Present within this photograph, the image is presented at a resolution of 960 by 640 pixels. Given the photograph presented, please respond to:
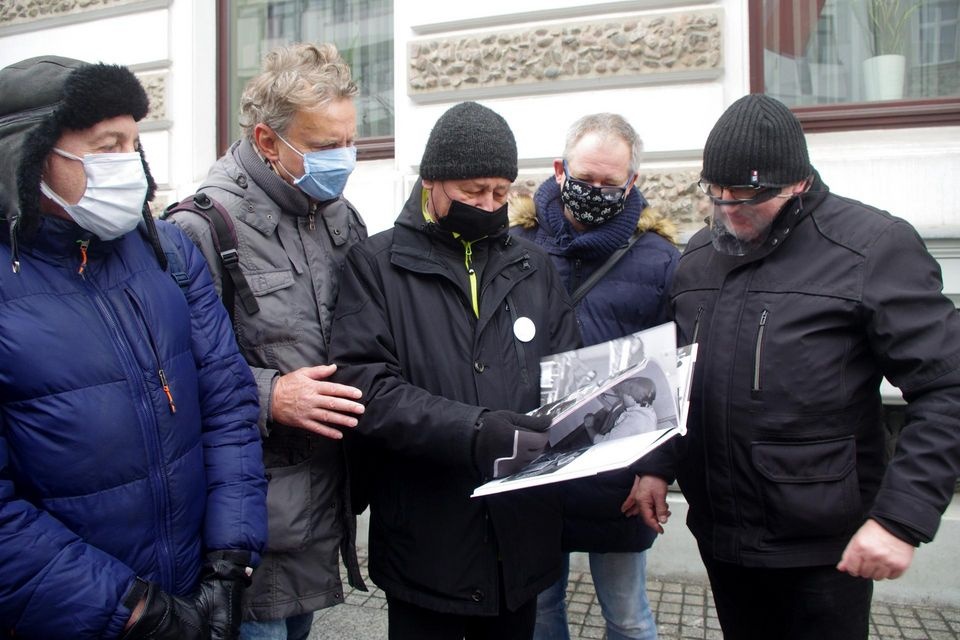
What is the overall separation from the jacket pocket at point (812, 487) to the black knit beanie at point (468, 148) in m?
0.99

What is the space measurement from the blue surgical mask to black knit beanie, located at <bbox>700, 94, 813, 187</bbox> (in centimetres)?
97

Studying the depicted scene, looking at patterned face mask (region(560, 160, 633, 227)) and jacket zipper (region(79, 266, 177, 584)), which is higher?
patterned face mask (region(560, 160, 633, 227))

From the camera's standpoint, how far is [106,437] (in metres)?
1.54

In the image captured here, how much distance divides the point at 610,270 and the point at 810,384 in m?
0.79

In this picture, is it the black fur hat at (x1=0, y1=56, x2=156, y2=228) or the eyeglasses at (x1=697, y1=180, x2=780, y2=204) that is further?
the eyeglasses at (x1=697, y1=180, x2=780, y2=204)

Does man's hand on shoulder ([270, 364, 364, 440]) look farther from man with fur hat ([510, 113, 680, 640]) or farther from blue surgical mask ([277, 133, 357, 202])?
man with fur hat ([510, 113, 680, 640])

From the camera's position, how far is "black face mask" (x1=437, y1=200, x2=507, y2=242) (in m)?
2.00

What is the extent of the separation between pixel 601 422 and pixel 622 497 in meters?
0.65

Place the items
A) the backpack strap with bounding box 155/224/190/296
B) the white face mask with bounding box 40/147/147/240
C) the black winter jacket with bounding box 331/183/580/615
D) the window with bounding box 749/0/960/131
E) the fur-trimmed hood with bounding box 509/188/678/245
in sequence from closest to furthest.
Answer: the white face mask with bounding box 40/147/147/240 → the backpack strap with bounding box 155/224/190/296 → the black winter jacket with bounding box 331/183/580/615 → the fur-trimmed hood with bounding box 509/188/678/245 → the window with bounding box 749/0/960/131

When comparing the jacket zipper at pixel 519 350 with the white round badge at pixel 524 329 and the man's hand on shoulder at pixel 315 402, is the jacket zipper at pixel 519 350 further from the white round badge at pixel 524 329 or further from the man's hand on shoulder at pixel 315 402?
the man's hand on shoulder at pixel 315 402

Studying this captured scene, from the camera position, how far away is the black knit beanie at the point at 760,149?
77.4 inches

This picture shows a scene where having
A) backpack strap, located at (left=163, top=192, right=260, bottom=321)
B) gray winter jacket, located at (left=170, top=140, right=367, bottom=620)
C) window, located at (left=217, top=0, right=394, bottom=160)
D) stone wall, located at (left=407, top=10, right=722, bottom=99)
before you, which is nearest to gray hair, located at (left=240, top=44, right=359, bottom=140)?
gray winter jacket, located at (left=170, top=140, right=367, bottom=620)

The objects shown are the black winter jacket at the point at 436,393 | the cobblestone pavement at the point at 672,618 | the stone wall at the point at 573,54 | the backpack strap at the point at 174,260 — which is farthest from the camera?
the stone wall at the point at 573,54

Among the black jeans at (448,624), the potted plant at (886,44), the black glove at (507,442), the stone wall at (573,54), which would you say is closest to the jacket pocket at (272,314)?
the black glove at (507,442)
